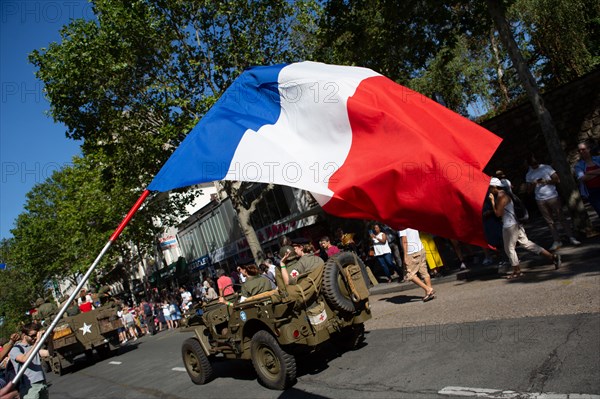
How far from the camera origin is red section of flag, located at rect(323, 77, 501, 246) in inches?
122

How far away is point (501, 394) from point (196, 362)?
19.1ft

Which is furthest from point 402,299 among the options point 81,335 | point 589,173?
point 81,335

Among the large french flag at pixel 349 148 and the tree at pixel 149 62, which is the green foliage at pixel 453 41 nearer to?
the tree at pixel 149 62

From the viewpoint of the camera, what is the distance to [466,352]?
6.21 m

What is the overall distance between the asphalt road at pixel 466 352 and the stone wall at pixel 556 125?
749cm

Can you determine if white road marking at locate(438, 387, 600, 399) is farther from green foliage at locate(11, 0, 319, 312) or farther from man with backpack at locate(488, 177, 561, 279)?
green foliage at locate(11, 0, 319, 312)

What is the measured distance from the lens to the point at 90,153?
24422 mm

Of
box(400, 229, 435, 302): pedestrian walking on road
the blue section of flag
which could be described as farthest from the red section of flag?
box(400, 229, 435, 302): pedestrian walking on road

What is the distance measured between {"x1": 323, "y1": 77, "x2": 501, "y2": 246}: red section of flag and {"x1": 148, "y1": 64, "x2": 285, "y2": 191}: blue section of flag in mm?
984

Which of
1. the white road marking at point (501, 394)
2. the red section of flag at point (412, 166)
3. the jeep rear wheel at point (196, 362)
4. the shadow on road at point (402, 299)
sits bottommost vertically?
the white road marking at point (501, 394)

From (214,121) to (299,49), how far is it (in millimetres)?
19147

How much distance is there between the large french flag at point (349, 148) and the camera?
126 inches

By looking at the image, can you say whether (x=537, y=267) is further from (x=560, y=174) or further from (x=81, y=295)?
(x=81, y=295)

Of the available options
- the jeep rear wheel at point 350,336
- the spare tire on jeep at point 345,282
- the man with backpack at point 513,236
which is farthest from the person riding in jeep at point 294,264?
the man with backpack at point 513,236
